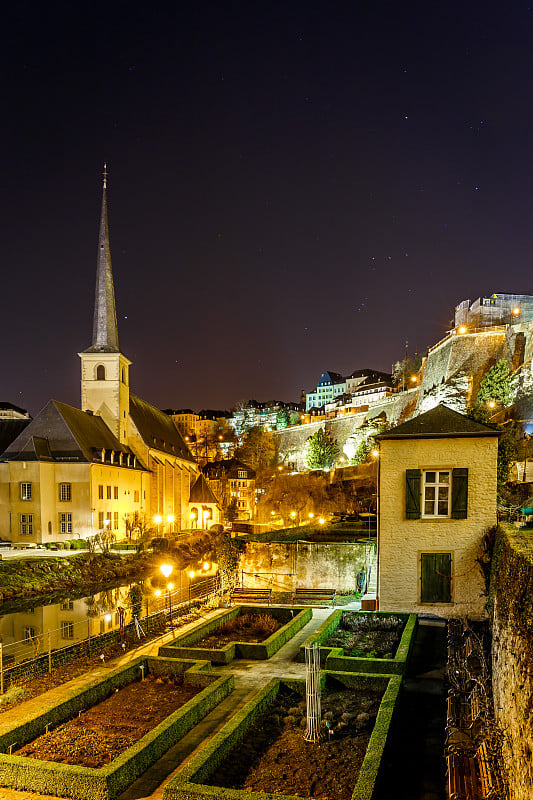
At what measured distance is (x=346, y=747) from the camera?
923 cm

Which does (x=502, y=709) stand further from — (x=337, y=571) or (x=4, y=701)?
(x=337, y=571)

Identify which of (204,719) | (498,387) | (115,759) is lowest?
(204,719)

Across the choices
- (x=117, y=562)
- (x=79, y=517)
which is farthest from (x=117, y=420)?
(x=117, y=562)

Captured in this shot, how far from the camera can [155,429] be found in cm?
6053

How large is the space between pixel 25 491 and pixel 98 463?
528 centimetres

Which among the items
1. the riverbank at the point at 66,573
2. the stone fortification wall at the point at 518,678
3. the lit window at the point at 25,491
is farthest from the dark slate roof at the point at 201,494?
the stone fortification wall at the point at 518,678

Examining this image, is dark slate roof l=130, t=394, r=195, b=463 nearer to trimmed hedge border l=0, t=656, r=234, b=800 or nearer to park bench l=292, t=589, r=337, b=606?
park bench l=292, t=589, r=337, b=606

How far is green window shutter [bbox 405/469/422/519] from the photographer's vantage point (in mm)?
17156

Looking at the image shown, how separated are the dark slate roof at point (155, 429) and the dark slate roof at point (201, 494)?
4.36 metres

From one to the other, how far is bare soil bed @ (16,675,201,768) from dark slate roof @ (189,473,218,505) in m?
48.5

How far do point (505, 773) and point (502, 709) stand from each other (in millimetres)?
1303

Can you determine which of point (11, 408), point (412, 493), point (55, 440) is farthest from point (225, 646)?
point (11, 408)

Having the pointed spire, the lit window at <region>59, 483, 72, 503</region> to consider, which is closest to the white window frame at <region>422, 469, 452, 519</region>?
the lit window at <region>59, 483, 72, 503</region>

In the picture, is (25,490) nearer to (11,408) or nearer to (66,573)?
(66,573)
